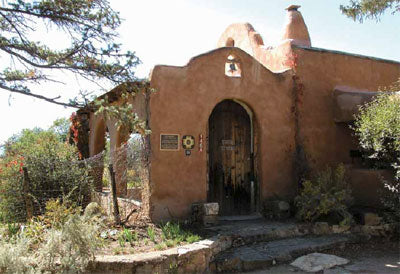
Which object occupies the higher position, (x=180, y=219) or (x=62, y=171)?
(x=62, y=171)

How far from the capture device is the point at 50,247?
17.0ft

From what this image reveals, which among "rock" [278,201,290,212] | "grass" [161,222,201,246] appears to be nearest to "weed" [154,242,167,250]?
"grass" [161,222,201,246]

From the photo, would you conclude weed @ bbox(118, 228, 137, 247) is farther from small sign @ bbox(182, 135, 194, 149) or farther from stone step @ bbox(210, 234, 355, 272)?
small sign @ bbox(182, 135, 194, 149)

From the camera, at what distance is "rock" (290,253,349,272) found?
642cm

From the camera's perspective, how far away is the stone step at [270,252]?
21.2 feet

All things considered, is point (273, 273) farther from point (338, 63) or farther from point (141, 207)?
point (338, 63)

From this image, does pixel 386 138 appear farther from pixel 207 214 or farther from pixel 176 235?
pixel 176 235

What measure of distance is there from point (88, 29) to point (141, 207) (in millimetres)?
4016

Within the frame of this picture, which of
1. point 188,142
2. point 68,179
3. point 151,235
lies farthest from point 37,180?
point 188,142

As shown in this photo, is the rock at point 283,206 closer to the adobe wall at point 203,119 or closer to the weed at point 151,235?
the adobe wall at point 203,119

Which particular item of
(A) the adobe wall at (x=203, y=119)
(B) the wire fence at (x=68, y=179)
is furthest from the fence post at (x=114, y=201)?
(A) the adobe wall at (x=203, y=119)

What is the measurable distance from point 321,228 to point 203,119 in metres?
3.32

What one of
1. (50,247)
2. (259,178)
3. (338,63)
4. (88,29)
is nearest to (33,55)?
(88,29)

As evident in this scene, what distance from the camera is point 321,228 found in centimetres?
809
